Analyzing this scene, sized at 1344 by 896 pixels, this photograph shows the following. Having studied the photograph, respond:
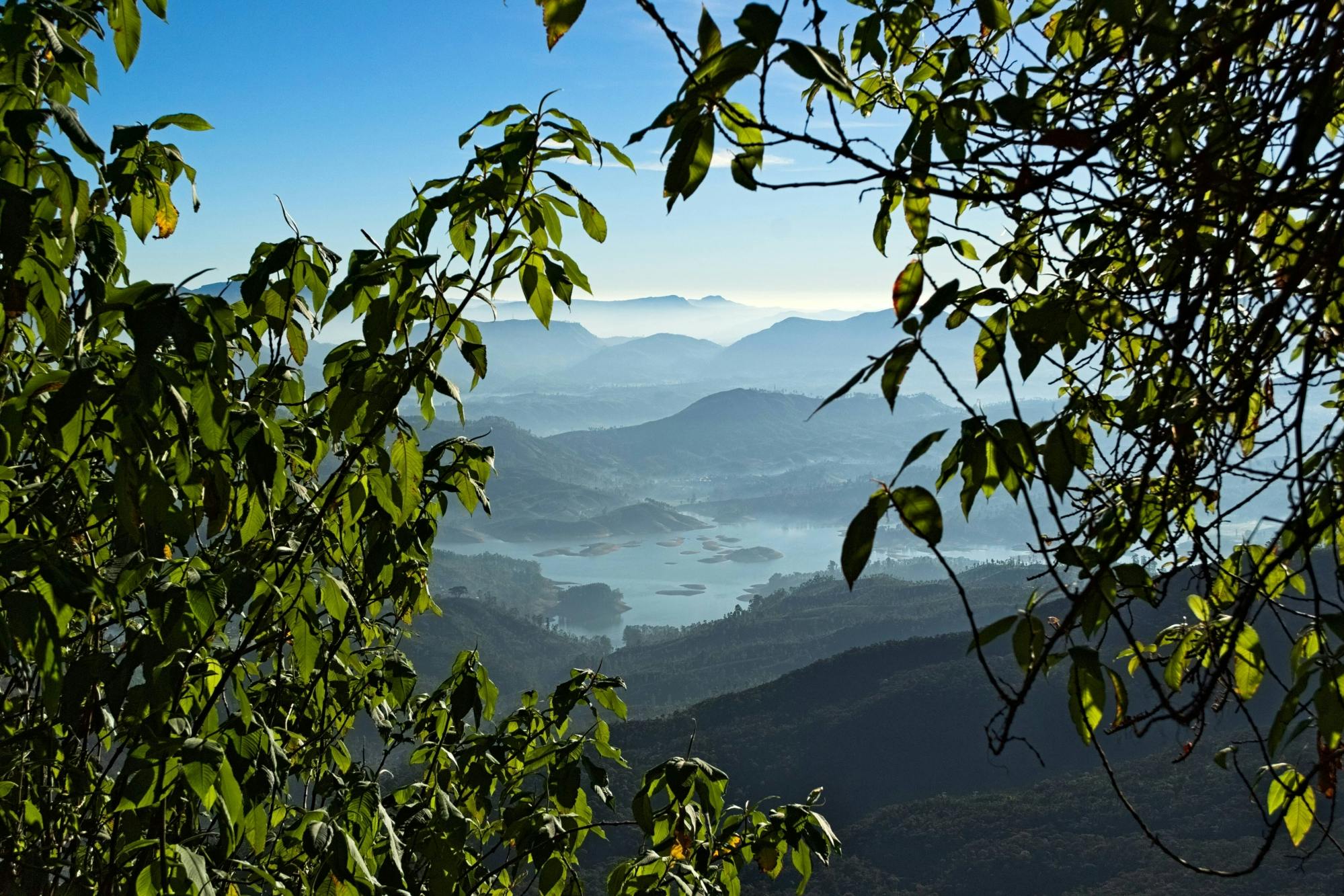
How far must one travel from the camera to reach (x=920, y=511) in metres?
0.92

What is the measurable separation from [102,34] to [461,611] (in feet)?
148

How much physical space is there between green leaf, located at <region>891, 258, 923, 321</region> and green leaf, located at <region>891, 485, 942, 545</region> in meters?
0.37

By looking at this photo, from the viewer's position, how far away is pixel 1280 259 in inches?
60.3

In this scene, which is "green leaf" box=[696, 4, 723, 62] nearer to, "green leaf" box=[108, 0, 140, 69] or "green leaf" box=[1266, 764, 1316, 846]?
"green leaf" box=[108, 0, 140, 69]

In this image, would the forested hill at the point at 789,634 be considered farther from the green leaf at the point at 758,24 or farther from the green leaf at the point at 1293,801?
the green leaf at the point at 758,24

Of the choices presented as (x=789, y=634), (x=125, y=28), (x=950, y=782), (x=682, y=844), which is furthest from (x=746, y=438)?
(x=125, y=28)

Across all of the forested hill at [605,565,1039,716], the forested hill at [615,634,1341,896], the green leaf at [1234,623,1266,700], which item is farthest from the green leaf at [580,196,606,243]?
the forested hill at [605,565,1039,716]

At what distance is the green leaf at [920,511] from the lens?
0.89 m

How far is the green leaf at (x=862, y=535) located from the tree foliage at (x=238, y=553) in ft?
2.47

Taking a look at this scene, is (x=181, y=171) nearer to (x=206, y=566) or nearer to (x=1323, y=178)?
(x=206, y=566)

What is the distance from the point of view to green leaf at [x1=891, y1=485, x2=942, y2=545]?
0.89 metres

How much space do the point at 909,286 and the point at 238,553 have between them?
1134mm

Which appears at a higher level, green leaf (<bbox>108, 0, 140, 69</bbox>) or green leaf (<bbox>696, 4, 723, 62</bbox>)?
green leaf (<bbox>108, 0, 140, 69</bbox>)

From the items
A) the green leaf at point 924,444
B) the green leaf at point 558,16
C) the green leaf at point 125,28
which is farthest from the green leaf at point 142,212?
the green leaf at point 924,444
